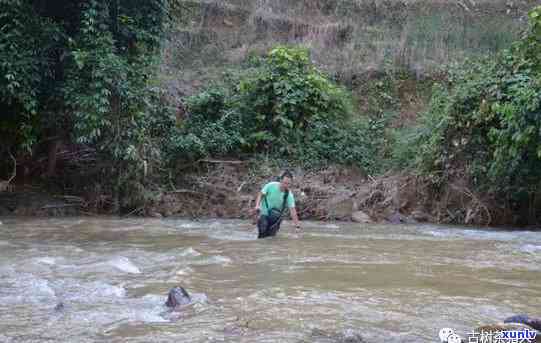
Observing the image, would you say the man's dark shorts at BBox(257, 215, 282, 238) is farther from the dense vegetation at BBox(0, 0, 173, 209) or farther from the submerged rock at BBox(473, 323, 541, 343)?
the submerged rock at BBox(473, 323, 541, 343)

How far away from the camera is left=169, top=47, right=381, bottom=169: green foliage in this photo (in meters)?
19.2

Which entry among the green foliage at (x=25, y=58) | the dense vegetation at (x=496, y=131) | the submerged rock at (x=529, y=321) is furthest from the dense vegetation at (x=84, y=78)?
the submerged rock at (x=529, y=321)

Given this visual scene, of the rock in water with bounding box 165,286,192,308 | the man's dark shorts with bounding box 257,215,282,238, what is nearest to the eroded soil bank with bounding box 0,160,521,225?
the man's dark shorts with bounding box 257,215,282,238

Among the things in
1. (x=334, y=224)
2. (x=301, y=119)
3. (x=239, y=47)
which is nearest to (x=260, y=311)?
(x=334, y=224)

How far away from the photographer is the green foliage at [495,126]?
14641 millimetres

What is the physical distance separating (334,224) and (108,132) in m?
5.27

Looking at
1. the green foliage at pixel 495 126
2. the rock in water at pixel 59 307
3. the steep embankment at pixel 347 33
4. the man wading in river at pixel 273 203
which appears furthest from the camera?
the steep embankment at pixel 347 33

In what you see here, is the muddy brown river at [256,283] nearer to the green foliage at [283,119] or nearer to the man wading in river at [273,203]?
the man wading in river at [273,203]

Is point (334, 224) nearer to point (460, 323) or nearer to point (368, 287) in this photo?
point (368, 287)

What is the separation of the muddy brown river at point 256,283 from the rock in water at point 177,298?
0.11 m

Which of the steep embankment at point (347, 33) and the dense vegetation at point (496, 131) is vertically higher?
the steep embankment at point (347, 33)

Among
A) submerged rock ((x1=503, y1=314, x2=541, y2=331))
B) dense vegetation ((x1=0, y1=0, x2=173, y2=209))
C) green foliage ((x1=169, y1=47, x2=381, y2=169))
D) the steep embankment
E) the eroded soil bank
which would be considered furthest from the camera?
the steep embankment

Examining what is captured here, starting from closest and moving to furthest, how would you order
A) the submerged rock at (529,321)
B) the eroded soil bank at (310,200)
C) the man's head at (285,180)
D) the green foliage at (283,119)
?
the submerged rock at (529,321)
the man's head at (285,180)
the eroded soil bank at (310,200)
the green foliage at (283,119)

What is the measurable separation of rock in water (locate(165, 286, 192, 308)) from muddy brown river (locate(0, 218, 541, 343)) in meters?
0.11
